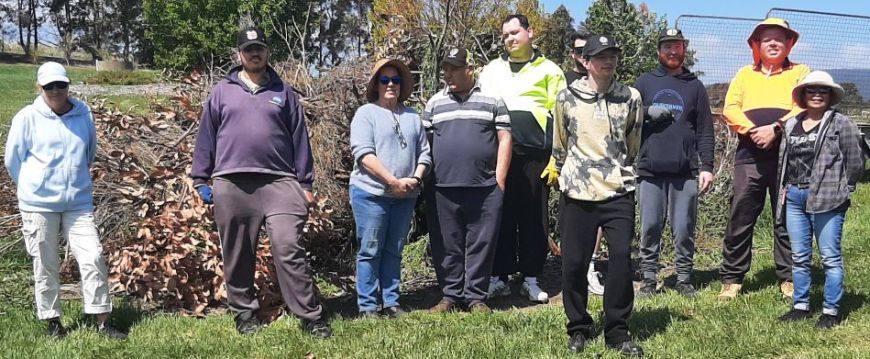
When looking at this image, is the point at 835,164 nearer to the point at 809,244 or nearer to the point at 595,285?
the point at 809,244

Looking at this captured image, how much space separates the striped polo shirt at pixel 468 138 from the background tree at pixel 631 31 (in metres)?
6.55

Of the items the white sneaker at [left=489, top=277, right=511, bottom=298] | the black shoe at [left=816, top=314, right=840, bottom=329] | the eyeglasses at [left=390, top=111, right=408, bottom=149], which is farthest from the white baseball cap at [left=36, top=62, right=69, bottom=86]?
the black shoe at [left=816, top=314, right=840, bottom=329]

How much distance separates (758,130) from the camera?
532 cm

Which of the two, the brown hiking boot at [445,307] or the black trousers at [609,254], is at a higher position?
the black trousers at [609,254]

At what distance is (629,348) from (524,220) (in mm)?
1770

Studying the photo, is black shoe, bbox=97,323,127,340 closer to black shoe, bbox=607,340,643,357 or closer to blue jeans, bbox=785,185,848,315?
black shoe, bbox=607,340,643,357

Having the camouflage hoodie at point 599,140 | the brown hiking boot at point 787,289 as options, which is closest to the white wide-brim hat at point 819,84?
the camouflage hoodie at point 599,140

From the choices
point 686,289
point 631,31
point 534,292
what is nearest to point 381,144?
point 534,292

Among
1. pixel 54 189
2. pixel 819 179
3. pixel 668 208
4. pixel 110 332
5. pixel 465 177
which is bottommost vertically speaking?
pixel 110 332

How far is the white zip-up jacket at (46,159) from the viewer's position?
474 centimetres

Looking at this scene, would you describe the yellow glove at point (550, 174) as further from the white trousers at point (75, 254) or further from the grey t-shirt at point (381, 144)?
the white trousers at point (75, 254)

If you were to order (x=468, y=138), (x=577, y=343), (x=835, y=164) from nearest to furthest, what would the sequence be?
(x=577, y=343), (x=835, y=164), (x=468, y=138)

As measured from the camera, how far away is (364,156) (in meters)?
5.09

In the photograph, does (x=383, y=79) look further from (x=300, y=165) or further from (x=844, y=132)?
(x=844, y=132)
